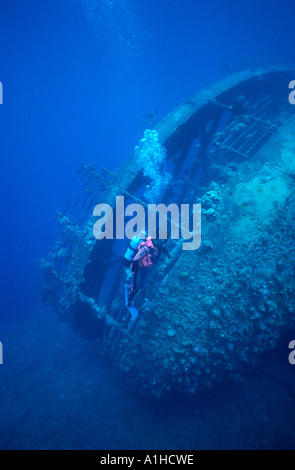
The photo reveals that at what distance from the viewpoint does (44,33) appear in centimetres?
3931

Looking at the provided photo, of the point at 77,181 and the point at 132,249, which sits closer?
the point at 132,249

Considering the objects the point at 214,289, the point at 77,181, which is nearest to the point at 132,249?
the point at 214,289

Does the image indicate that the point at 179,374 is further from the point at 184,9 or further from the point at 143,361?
the point at 184,9

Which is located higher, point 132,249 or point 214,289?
point 132,249

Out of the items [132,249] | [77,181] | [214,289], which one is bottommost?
[214,289]

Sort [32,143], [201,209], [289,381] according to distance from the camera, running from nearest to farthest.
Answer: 1. [289,381]
2. [201,209]
3. [32,143]

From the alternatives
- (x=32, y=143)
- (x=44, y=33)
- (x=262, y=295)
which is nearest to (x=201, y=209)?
(x=262, y=295)

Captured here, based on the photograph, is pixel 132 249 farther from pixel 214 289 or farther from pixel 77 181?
pixel 77 181

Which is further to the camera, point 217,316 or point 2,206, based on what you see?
point 2,206

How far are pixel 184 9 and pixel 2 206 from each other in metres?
36.3

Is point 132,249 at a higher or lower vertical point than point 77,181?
lower

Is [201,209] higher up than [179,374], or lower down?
higher up

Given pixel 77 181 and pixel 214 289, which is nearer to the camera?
pixel 214 289

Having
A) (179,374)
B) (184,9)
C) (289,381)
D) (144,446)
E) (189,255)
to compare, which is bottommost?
(144,446)
